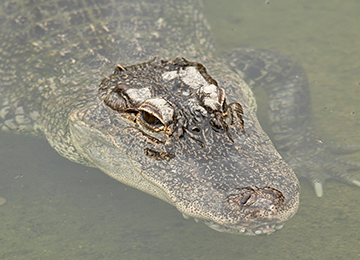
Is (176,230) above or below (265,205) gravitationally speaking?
below

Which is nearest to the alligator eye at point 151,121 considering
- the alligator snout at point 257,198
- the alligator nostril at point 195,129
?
the alligator nostril at point 195,129

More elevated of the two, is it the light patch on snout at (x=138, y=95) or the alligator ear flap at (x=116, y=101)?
the light patch on snout at (x=138, y=95)

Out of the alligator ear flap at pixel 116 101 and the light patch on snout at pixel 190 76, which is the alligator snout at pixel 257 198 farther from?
the alligator ear flap at pixel 116 101

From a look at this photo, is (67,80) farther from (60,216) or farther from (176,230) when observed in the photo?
(176,230)

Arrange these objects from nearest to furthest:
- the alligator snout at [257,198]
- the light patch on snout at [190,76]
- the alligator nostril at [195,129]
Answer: the alligator snout at [257,198] → the alligator nostril at [195,129] → the light patch on snout at [190,76]

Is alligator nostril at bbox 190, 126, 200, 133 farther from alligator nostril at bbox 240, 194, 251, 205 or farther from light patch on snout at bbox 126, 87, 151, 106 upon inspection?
alligator nostril at bbox 240, 194, 251, 205

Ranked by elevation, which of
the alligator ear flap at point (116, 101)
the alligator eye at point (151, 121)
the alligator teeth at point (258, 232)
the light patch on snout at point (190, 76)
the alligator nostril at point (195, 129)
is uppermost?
the light patch on snout at point (190, 76)

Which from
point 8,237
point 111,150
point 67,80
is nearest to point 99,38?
point 67,80

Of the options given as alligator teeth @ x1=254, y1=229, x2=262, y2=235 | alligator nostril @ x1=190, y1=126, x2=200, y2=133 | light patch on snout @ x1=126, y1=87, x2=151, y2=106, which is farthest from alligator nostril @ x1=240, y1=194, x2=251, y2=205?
light patch on snout @ x1=126, y1=87, x2=151, y2=106
